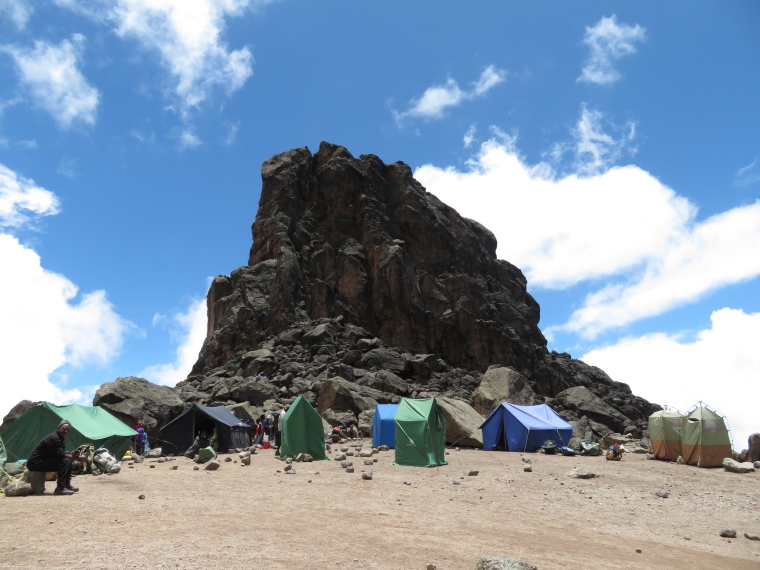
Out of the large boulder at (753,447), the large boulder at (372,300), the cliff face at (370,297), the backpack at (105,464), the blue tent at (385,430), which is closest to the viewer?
the backpack at (105,464)

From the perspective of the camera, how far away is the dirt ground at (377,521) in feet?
26.3

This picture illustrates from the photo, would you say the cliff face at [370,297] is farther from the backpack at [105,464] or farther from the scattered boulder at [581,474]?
the backpack at [105,464]

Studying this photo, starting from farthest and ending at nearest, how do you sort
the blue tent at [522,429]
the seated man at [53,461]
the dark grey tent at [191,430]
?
the blue tent at [522,429], the dark grey tent at [191,430], the seated man at [53,461]

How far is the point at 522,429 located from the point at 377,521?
64.7 ft

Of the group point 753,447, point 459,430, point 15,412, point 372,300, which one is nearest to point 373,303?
point 372,300

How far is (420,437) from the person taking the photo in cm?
2150

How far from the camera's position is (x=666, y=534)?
1167 centimetres

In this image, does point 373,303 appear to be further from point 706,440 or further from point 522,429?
point 706,440

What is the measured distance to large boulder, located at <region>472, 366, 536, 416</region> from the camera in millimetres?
40656

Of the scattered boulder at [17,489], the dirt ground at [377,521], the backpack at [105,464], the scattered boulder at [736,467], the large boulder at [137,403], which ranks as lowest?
the dirt ground at [377,521]

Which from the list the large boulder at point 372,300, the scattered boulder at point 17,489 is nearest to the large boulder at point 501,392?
the large boulder at point 372,300

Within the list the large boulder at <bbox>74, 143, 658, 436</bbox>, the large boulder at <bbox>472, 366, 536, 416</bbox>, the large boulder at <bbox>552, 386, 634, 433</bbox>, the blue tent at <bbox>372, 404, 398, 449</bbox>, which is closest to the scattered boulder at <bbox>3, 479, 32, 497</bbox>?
the blue tent at <bbox>372, 404, 398, 449</bbox>

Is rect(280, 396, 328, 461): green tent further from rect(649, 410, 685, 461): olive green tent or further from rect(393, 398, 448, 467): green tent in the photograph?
rect(649, 410, 685, 461): olive green tent

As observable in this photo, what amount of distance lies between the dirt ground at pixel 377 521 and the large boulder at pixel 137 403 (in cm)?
1294
